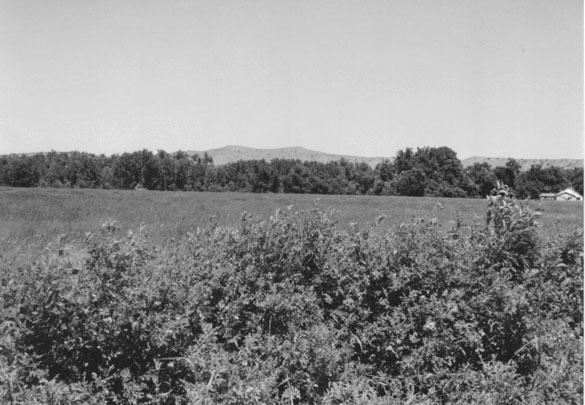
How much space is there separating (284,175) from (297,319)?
93.5 m

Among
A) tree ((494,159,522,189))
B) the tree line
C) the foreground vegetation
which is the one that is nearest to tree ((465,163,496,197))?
the tree line

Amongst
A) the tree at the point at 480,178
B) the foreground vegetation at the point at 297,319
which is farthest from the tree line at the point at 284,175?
the foreground vegetation at the point at 297,319

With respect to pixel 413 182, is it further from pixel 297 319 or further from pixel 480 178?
pixel 297 319

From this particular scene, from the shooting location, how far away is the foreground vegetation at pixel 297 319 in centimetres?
304

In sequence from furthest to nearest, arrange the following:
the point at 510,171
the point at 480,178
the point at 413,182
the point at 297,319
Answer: the point at 510,171 → the point at 480,178 → the point at 413,182 → the point at 297,319

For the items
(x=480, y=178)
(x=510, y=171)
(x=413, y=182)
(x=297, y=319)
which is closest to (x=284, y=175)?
(x=413, y=182)

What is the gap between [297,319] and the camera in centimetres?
370

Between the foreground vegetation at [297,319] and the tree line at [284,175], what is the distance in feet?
249

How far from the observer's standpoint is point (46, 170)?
90125 millimetres

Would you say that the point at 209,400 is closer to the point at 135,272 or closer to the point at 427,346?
the point at 135,272

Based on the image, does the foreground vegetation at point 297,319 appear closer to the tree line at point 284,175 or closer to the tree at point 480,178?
the tree line at point 284,175

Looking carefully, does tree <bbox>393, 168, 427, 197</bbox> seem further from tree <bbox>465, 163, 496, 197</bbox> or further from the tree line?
tree <bbox>465, 163, 496, 197</bbox>

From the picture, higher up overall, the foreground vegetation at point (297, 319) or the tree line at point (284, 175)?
the tree line at point (284, 175)

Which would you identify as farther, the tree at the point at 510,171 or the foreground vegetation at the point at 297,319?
A: the tree at the point at 510,171
